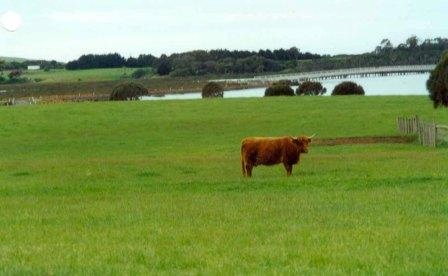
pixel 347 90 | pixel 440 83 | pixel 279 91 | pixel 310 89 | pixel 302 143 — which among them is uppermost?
pixel 440 83

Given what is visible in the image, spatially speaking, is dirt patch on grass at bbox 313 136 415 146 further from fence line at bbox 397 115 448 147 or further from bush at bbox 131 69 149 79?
bush at bbox 131 69 149 79

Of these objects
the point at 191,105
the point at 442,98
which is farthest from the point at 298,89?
the point at 442,98

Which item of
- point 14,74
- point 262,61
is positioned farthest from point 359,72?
point 14,74

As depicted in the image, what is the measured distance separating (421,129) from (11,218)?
29.9 m

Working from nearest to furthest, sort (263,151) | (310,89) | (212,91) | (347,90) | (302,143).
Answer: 1. (263,151)
2. (302,143)
3. (347,90)
4. (310,89)
5. (212,91)

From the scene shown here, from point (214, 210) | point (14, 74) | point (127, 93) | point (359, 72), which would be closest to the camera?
point (214, 210)

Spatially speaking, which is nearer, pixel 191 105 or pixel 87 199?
pixel 87 199

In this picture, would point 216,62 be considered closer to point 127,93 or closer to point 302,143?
point 127,93

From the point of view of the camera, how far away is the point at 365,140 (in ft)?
154

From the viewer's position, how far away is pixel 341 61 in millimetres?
189125

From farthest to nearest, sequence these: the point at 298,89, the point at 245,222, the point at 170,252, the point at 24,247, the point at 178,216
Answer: the point at 298,89, the point at 178,216, the point at 245,222, the point at 24,247, the point at 170,252

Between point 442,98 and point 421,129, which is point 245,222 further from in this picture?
point 442,98

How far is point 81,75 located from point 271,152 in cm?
15389

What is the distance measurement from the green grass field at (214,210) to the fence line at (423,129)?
1052 mm
